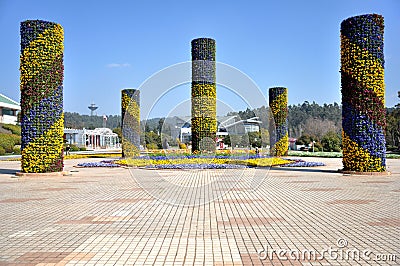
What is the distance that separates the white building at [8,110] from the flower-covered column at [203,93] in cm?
3706

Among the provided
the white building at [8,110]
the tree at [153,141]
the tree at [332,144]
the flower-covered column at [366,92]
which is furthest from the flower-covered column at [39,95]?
the white building at [8,110]

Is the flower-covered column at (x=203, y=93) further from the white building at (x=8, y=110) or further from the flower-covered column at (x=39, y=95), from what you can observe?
the white building at (x=8, y=110)

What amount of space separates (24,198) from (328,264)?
732 centimetres

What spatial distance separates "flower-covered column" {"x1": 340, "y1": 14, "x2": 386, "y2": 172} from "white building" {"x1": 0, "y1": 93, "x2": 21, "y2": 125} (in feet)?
149

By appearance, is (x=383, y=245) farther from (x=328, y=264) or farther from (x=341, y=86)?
(x=341, y=86)

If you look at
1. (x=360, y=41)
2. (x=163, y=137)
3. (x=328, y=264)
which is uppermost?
(x=360, y=41)

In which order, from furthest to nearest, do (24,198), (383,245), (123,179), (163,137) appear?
1. (163,137)
2. (123,179)
3. (24,198)
4. (383,245)

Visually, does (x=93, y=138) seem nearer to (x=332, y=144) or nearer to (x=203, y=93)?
(x=332, y=144)

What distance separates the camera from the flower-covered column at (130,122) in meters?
25.0

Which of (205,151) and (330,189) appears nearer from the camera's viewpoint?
(330,189)

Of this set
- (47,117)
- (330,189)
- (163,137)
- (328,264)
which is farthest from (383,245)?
(163,137)

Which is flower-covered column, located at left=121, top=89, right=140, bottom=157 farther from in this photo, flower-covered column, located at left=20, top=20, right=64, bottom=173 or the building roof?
the building roof

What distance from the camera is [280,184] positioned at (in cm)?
1189

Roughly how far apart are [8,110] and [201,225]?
175 ft
